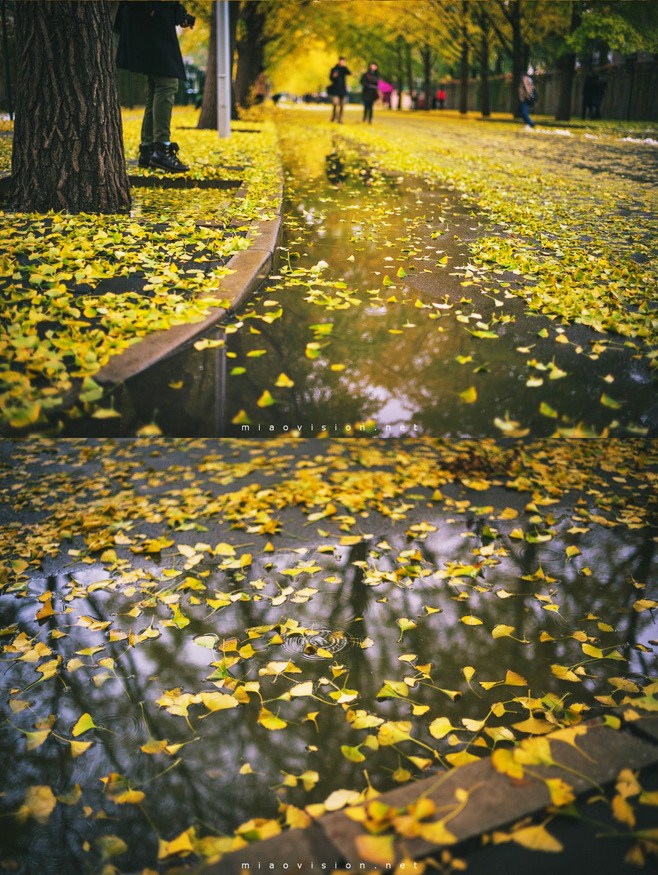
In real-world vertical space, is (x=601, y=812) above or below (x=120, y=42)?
below

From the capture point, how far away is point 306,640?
506cm

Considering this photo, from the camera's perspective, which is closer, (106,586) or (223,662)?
(223,662)

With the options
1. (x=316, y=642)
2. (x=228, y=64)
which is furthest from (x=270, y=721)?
(x=228, y=64)

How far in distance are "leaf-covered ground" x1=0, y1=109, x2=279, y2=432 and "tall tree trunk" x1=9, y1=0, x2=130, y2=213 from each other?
294 millimetres

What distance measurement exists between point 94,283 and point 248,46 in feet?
67.6

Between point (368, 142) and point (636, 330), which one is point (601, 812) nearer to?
point (636, 330)

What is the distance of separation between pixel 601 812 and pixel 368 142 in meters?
16.2

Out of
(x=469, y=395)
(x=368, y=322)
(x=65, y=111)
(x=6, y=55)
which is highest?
(x=6, y=55)

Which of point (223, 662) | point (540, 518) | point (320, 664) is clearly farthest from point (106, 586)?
point (540, 518)

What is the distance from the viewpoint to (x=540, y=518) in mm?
7047

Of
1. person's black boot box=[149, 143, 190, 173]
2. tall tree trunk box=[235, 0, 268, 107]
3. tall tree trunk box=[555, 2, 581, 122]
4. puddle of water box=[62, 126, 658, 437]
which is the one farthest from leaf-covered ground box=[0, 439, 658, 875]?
tall tree trunk box=[555, 2, 581, 122]

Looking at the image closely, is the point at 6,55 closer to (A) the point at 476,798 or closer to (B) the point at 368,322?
(B) the point at 368,322

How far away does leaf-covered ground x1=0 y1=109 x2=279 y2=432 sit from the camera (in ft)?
10.3

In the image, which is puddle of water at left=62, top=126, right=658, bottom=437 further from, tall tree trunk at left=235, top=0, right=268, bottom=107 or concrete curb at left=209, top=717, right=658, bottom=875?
tall tree trunk at left=235, top=0, right=268, bottom=107
